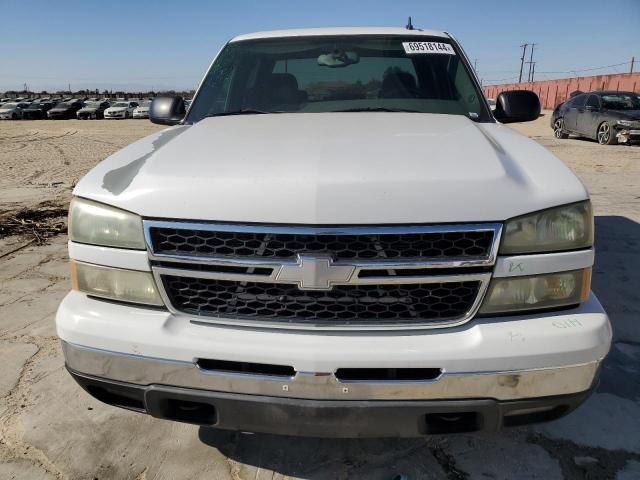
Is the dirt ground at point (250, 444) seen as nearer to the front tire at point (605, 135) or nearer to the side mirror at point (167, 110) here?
the side mirror at point (167, 110)

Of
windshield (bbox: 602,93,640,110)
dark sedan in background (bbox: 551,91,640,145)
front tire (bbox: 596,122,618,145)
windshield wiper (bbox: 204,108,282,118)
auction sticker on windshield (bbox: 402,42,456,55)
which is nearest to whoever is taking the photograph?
windshield wiper (bbox: 204,108,282,118)

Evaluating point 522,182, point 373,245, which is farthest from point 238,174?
point 522,182

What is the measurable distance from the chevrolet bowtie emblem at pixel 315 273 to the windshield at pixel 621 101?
629 inches

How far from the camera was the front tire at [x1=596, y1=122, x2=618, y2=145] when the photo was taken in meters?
14.3

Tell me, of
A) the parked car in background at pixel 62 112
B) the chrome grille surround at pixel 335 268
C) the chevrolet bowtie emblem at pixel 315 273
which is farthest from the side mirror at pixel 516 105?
the parked car in background at pixel 62 112

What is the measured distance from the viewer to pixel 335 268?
1.62 meters

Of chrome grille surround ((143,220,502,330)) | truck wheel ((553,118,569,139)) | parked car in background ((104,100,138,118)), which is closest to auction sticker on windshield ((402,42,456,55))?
chrome grille surround ((143,220,502,330))

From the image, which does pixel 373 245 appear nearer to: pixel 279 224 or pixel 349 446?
pixel 279 224

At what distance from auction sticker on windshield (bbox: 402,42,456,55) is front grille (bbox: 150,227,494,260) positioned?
6.44ft

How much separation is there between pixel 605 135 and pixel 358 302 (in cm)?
1561

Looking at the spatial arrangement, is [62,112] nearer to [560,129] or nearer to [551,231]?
[560,129]

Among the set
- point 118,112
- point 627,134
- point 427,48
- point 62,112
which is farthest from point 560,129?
point 62,112

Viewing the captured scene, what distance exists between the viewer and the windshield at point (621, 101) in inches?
573

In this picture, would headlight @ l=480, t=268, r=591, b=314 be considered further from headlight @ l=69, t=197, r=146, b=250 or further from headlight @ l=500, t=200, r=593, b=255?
headlight @ l=69, t=197, r=146, b=250
